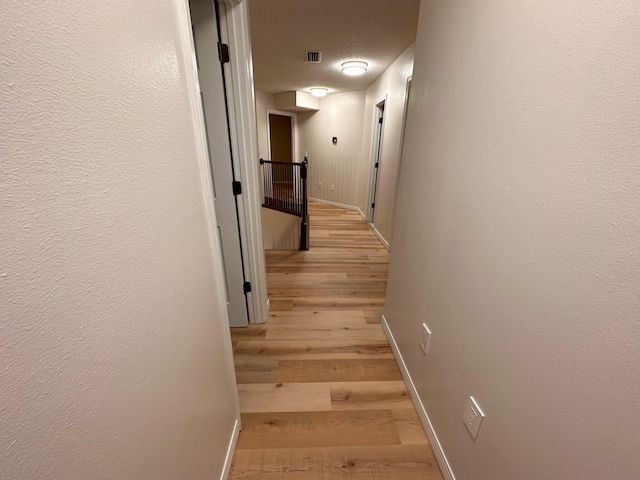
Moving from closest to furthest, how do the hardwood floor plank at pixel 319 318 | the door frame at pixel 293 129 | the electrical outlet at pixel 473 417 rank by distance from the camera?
the electrical outlet at pixel 473 417, the hardwood floor plank at pixel 319 318, the door frame at pixel 293 129

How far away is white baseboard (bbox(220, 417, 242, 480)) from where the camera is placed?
3.60 feet

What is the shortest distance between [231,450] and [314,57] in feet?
12.6

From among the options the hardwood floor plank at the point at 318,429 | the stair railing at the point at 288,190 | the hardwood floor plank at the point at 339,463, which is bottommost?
the hardwood floor plank at the point at 339,463

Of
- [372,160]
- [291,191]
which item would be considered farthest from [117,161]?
[372,160]

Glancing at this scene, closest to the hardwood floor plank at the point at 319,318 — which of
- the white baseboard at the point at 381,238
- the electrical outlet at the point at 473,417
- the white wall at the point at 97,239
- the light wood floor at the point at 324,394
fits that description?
the light wood floor at the point at 324,394

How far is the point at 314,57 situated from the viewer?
129 inches

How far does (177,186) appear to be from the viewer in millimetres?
707

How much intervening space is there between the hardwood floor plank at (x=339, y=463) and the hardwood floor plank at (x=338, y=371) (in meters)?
0.39

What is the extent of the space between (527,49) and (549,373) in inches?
34.3

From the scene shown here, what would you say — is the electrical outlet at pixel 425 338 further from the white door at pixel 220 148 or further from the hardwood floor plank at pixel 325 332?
the white door at pixel 220 148

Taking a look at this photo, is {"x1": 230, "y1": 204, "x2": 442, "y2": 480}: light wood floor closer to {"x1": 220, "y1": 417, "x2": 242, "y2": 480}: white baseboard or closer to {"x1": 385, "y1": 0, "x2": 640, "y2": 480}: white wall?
{"x1": 220, "y1": 417, "x2": 242, "y2": 480}: white baseboard

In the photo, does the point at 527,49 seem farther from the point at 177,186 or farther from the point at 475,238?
the point at 177,186

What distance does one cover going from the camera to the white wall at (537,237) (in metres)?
0.53

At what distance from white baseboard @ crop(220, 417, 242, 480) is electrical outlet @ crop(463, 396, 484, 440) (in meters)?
0.99
